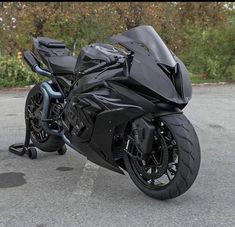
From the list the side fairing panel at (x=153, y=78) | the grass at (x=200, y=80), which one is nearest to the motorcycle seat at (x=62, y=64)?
the side fairing panel at (x=153, y=78)

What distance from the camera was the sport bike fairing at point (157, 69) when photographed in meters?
3.49

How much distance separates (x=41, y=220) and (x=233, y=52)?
496 inches

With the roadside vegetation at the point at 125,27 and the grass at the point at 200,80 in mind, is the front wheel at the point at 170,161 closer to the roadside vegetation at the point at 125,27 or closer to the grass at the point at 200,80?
the roadside vegetation at the point at 125,27

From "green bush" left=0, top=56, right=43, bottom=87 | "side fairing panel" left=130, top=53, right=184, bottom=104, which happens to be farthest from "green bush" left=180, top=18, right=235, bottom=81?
"side fairing panel" left=130, top=53, right=184, bottom=104

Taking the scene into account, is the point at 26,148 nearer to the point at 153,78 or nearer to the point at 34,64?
the point at 34,64

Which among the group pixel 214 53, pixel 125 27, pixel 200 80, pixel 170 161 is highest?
pixel 170 161

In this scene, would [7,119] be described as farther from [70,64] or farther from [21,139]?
[70,64]

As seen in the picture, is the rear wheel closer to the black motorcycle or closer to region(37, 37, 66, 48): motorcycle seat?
region(37, 37, 66, 48): motorcycle seat

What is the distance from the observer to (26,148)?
17.2 feet

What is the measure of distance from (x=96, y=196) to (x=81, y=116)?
2.36 feet

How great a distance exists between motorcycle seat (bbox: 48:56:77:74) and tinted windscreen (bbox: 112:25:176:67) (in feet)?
3.35

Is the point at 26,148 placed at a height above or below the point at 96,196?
below

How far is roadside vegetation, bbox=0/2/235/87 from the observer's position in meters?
14.8

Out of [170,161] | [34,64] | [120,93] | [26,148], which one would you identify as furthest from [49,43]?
[170,161]
